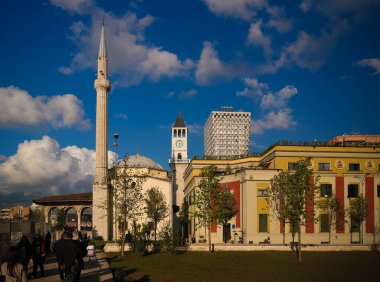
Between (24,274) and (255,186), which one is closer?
(24,274)

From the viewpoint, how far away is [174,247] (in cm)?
3306

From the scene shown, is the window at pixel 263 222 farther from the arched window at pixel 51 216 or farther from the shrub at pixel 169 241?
the arched window at pixel 51 216

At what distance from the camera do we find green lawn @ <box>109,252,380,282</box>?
67.9ft

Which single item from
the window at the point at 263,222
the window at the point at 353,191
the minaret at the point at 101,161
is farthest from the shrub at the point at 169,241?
the minaret at the point at 101,161

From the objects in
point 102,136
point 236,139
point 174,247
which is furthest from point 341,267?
point 236,139

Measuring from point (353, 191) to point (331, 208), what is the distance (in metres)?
4.44

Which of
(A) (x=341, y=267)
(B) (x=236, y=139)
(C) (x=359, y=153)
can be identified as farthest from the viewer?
(B) (x=236, y=139)

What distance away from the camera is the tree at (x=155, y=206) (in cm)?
5915

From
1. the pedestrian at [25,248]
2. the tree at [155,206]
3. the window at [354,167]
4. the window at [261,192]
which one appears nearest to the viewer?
the pedestrian at [25,248]

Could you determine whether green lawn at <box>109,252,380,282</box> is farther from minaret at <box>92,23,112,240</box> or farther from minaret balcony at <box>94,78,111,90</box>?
minaret balcony at <box>94,78,111,90</box>

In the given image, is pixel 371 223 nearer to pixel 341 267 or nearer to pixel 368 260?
pixel 368 260

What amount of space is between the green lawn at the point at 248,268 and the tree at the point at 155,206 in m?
27.2

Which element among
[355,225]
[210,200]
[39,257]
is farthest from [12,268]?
[355,225]

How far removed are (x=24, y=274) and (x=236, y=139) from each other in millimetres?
169355
